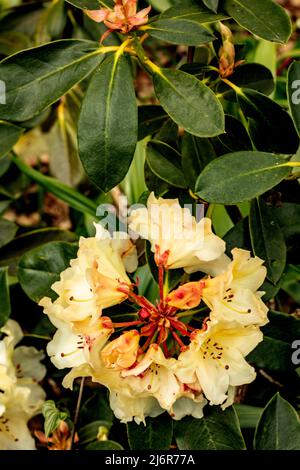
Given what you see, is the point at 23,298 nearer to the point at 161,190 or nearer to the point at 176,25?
the point at 161,190

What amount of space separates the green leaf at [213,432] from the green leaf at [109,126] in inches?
16.1

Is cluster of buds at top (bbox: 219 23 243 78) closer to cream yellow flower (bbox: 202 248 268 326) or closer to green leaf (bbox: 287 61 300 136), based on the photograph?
green leaf (bbox: 287 61 300 136)

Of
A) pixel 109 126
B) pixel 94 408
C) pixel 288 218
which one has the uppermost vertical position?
pixel 109 126

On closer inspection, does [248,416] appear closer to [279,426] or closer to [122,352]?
[279,426]

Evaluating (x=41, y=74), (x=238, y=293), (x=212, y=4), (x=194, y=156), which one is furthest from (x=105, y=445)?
(x=212, y=4)

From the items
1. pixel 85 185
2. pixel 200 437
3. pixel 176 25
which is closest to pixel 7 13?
pixel 85 185

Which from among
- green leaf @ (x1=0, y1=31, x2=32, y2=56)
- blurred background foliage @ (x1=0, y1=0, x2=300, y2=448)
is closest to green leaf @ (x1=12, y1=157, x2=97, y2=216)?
blurred background foliage @ (x1=0, y1=0, x2=300, y2=448)

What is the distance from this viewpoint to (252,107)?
4.06 feet

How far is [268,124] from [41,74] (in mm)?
366

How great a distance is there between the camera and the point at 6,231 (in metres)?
1.67

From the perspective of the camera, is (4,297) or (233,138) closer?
(233,138)

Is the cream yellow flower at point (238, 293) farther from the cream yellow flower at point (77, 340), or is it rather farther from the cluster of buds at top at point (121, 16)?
the cluster of buds at top at point (121, 16)

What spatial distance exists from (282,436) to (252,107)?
1.73 feet

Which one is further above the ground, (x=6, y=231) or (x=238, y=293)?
(x=238, y=293)
